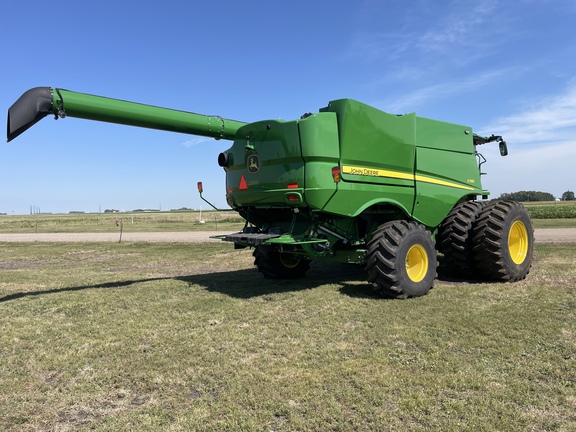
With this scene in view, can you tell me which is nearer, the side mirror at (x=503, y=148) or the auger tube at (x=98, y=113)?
the auger tube at (x=98, y=113)

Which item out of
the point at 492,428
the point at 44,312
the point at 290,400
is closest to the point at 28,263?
the point at 44,312

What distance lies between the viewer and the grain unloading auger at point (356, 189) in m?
6.11

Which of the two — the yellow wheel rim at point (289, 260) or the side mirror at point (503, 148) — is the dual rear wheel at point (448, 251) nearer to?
the yellow wheel rim at point (289, 260)

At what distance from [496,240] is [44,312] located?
24.7 ft

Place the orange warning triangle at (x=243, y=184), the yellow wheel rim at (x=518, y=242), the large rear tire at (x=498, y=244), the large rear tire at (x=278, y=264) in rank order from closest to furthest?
the orange warning triangle at (x=243, y=184) → the large rear tire at (x=498, y=244) → the yellow wheel rim at (x=518, y=242) → the large rear tire at (x=278, y=264)

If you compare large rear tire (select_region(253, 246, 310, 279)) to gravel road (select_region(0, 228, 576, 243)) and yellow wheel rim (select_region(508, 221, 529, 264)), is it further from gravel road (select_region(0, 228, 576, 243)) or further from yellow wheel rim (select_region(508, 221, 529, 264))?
gravel road (select_region(0, 228, 576, 243))

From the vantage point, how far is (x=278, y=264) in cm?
840

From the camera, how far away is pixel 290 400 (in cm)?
325

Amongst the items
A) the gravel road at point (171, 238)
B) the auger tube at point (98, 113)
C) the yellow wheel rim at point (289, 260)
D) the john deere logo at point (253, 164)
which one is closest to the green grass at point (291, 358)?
the yellow wheel rim at point (289, 260)

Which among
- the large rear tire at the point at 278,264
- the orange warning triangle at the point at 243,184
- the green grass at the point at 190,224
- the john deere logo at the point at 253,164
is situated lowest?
the large rear tire at the point at 278,264

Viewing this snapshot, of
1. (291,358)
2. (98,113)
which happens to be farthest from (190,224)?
(291,358)

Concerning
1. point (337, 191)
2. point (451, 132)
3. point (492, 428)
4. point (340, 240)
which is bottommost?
point (492, 428)

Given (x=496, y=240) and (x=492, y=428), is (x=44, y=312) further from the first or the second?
(x=496, y=240)

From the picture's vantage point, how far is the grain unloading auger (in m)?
6.11
